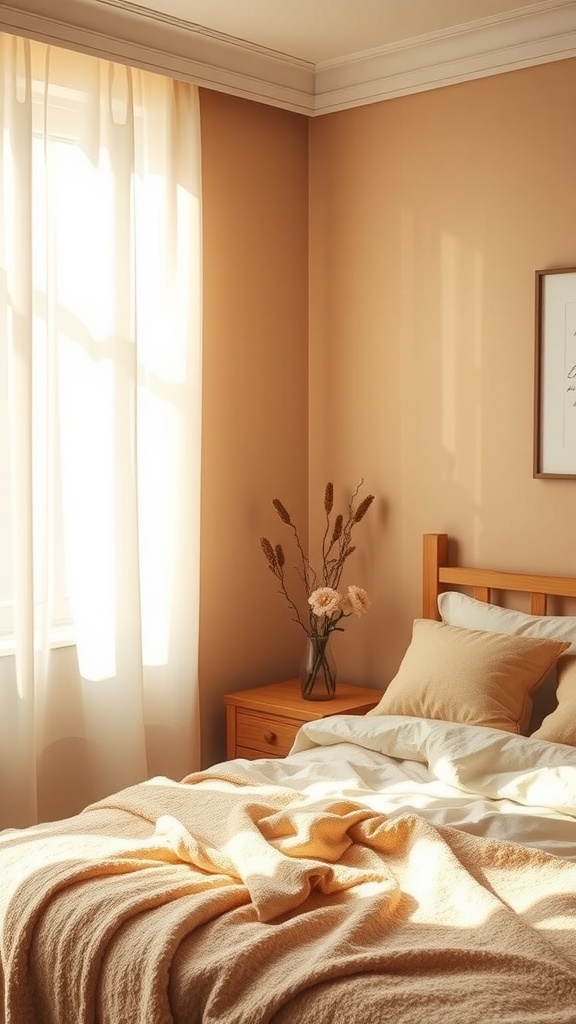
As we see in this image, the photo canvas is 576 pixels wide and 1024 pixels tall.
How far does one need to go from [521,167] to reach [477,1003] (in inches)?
107

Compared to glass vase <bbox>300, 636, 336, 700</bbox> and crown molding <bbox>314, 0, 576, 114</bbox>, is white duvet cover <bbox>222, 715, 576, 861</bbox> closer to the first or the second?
glass vase <bbox>300, 636, 336, 700</bbox>

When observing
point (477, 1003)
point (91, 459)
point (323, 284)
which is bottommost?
point (477, 1003)

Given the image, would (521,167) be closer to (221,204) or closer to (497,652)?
(221,204)

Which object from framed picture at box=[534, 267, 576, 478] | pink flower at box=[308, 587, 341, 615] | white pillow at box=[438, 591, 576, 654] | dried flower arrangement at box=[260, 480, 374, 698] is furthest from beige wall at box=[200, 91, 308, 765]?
framed picture at box=[534, 267, 576, 478]

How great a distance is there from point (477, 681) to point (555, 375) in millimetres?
1014

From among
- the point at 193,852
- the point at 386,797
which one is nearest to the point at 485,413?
the point at 386,797

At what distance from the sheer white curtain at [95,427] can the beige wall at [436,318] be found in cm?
63

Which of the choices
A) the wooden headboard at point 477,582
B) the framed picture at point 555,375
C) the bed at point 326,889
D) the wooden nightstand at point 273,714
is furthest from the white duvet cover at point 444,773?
the framed picture at point 555,375

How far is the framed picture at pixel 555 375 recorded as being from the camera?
3641 millimetres

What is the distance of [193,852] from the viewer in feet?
7.53

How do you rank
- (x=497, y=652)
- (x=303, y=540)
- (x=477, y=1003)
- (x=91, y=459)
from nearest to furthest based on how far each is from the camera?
(x=477, y=1003) < (x=497, y=652) < (x=91, y=459) < (x=303, y=540)

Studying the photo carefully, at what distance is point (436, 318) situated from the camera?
401 centimetres

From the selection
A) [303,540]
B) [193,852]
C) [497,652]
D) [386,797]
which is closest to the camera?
[193,852]

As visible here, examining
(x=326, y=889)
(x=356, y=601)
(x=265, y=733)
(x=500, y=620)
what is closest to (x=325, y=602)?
(x=356, y=601)
